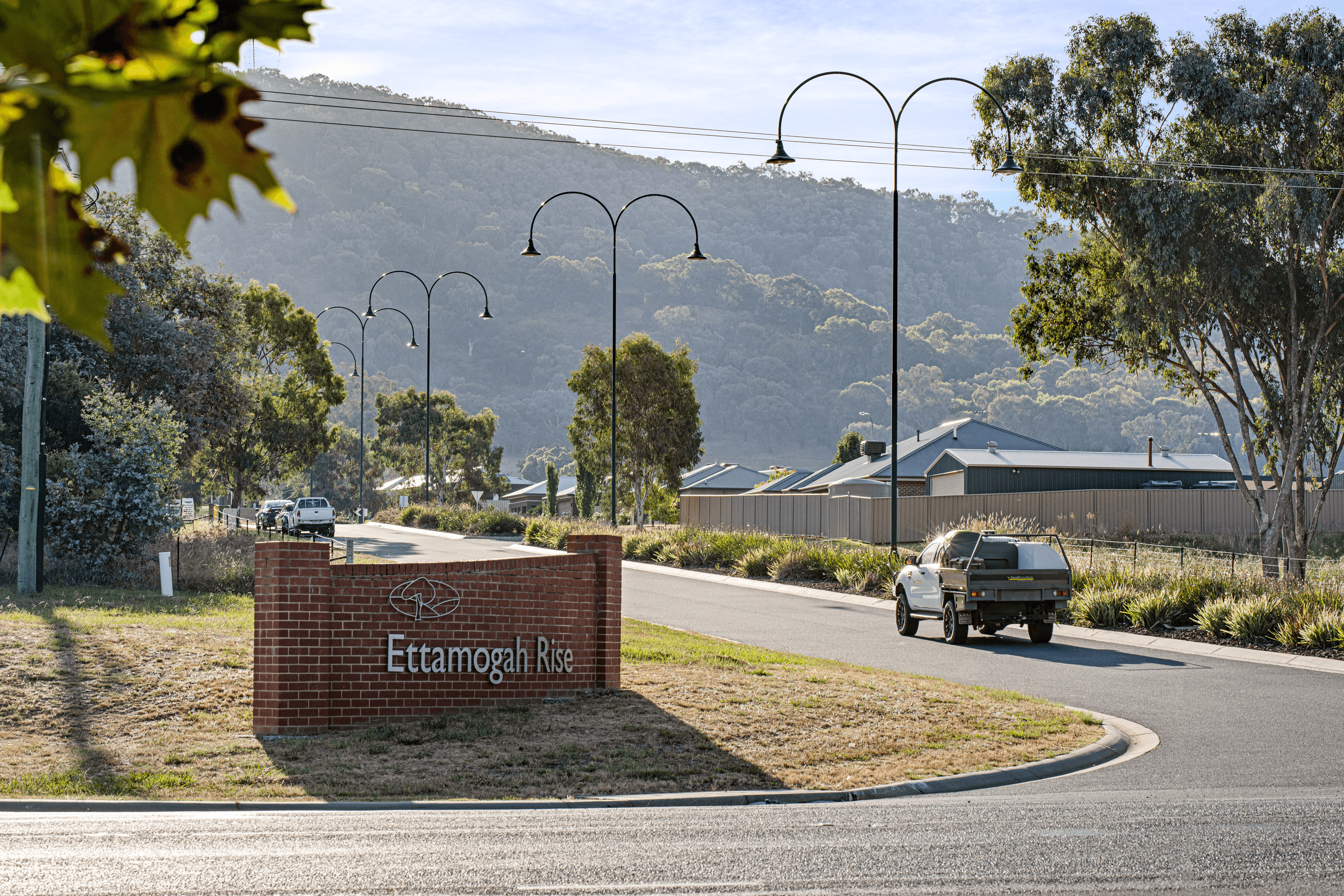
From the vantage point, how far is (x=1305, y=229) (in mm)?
25203

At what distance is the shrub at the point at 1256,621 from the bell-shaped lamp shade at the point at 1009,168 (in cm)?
1098

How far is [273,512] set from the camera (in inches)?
2088

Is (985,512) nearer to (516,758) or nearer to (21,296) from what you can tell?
(516,758)

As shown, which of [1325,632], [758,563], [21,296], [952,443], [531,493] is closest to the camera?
[21,296]

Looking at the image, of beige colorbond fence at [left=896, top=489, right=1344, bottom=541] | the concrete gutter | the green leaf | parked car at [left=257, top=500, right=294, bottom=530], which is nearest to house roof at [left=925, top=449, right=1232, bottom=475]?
beige colorbond fence at [left=896, top=489, right=1344, bottom=541]

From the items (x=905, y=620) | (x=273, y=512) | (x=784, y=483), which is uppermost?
(x=784, y=483)

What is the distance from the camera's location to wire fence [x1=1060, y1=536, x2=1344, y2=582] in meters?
22.8

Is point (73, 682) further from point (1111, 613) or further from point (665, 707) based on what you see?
point (1111, 613)

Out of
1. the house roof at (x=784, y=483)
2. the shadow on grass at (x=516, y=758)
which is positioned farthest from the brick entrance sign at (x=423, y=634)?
the house roof at (x=784, y=483)

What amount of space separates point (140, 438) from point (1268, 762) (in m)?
21.8

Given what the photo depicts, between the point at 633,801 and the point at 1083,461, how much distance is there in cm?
5522

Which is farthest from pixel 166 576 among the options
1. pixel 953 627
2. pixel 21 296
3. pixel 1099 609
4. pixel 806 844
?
pixel 21 296

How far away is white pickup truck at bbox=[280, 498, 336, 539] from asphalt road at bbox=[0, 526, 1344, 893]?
136 feet

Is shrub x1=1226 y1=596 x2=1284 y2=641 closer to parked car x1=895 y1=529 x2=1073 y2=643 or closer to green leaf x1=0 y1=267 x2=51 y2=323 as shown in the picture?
parked car x1=895 y1=529 x2=1073 y2=643
